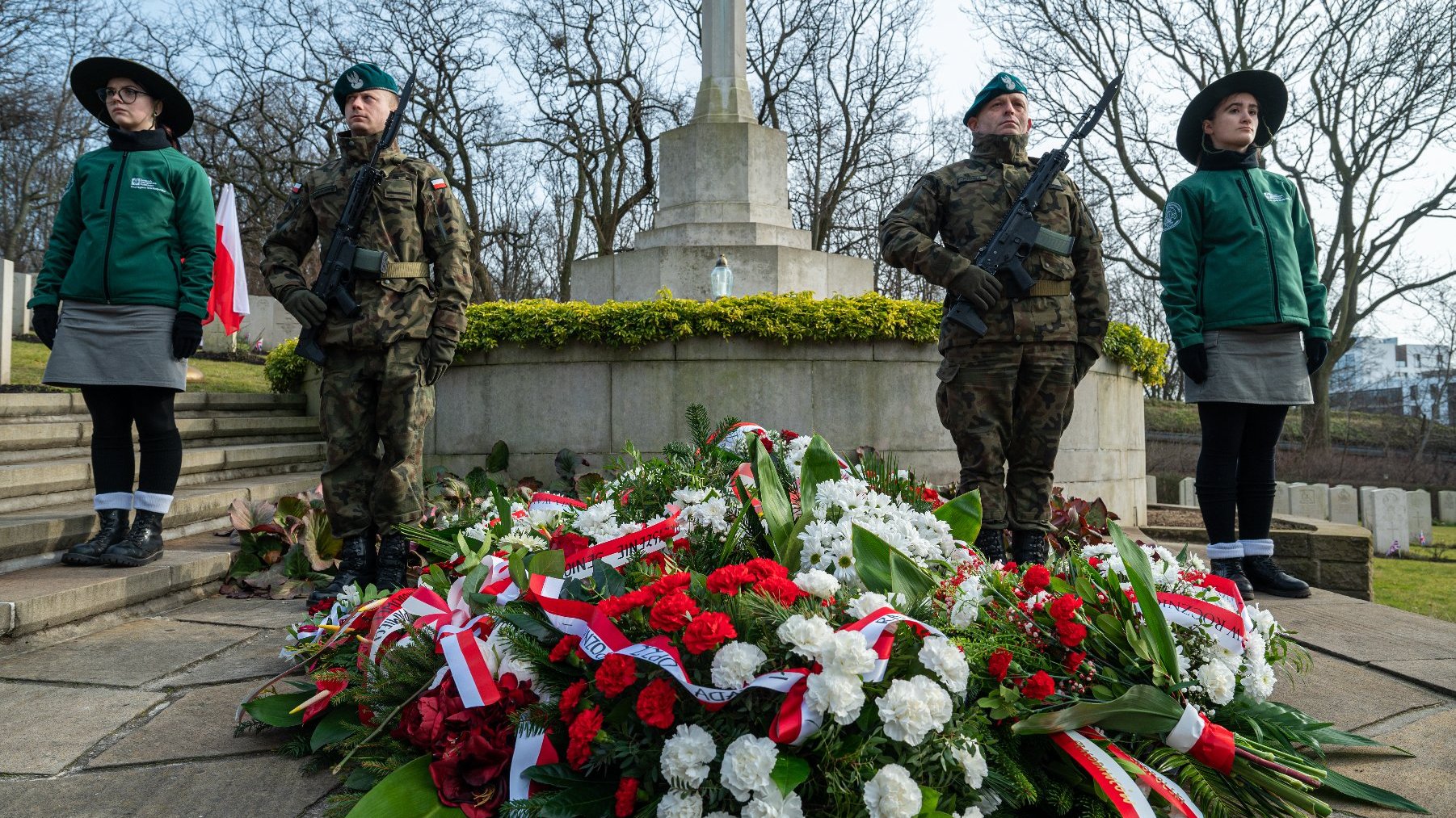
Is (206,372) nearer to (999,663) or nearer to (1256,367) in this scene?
(1256,367)

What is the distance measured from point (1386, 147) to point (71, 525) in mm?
22269

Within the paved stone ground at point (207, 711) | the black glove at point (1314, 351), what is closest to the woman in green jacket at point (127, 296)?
the paved stone ground at point (207, 711)

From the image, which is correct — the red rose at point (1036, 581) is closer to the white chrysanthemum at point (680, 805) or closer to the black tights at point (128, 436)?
the white chrysanthemum at point (680, 805)

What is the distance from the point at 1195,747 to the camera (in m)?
1.82

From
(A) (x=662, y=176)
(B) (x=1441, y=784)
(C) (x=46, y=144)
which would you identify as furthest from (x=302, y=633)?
(C) (x=46, y=144)

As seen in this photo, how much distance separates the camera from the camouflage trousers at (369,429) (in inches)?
147

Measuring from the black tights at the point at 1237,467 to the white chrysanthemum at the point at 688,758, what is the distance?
335cm

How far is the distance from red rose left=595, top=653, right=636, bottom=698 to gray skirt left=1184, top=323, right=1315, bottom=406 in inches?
129

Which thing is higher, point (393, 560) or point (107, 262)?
point (107, 262)

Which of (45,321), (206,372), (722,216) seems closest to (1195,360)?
(45,321)

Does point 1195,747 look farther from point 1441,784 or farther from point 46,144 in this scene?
point 46,144

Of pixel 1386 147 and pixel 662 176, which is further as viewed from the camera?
pixel 1386 147

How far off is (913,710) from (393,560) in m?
2.86

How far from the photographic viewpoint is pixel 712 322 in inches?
251
